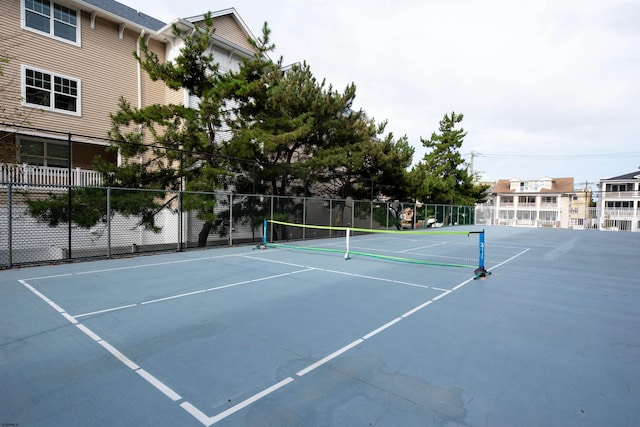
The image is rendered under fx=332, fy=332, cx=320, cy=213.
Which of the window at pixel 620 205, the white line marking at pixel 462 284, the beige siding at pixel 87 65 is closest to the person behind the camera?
the white line marking at pixel 462 284

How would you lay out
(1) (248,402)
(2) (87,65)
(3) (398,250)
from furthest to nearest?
(2) (87,65) < (3) (398,250) < (1) (248,402)

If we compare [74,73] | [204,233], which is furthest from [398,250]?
[74,73]

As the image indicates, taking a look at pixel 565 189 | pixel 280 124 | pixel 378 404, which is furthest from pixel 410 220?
pixel 565 189

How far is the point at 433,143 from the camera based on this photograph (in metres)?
33.2

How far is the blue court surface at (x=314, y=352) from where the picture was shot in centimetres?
260

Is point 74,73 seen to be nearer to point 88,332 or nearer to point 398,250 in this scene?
point 88,332

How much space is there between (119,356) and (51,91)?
15171 mm

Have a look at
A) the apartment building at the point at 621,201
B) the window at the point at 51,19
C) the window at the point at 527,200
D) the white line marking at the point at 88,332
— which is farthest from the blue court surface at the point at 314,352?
the window at the point at 527,200

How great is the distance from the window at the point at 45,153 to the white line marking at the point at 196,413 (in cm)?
1646

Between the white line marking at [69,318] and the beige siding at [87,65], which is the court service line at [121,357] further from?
the beige siding at [87,65]

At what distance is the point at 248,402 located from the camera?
268 centimetres

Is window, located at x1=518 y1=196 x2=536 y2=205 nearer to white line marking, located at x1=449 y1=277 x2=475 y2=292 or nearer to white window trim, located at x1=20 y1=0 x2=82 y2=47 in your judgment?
white line marking, located at x1=449 y1=277 x2=475 y2=292

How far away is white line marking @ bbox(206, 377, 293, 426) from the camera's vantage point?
247 cm

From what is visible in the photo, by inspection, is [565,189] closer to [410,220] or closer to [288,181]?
[410,220]
